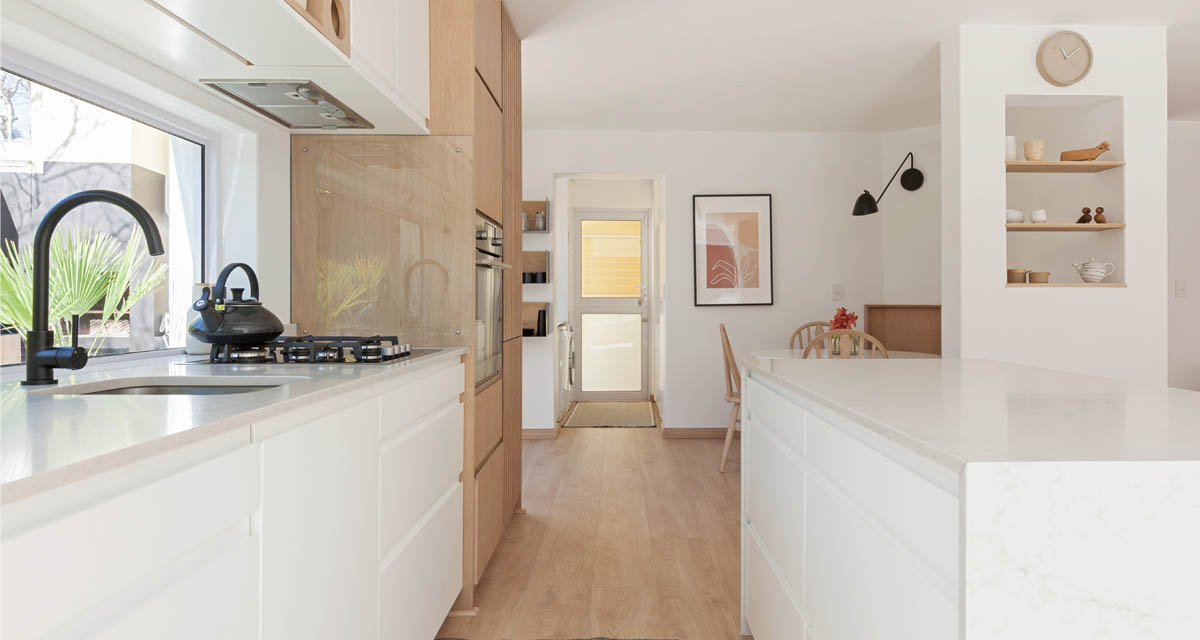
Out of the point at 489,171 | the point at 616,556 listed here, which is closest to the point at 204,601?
the point at 489,171

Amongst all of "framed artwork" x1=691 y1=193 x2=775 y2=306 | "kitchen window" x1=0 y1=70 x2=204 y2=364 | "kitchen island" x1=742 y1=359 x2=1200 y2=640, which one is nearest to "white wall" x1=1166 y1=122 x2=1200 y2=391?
"framed artwork" x1=691 y1=193 x2=775 y2=306

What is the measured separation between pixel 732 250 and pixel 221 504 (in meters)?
5.02

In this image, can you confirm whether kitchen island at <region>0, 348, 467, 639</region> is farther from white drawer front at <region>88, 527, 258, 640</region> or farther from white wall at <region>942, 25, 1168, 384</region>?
white wall at <region>942, 25, 1168, 384</region>

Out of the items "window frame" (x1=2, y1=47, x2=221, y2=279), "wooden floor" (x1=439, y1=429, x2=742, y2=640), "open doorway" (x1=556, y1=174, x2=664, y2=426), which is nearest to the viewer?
"window frame" (x1=2, y1=47, x2=221, y2=279)

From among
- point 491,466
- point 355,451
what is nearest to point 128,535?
point 355,451

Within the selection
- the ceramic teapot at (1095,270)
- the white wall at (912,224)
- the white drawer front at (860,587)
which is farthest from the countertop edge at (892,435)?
the white wall at (912,224)

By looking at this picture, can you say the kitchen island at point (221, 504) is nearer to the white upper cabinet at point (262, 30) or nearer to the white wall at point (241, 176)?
the white wall at point (241, 176)

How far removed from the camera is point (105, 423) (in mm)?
857

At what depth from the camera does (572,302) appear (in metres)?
7.57

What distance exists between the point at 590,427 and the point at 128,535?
5460 mm

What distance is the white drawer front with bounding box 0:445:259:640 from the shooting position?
0.59 metres

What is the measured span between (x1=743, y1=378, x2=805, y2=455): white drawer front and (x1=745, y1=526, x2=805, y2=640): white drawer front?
0.34m

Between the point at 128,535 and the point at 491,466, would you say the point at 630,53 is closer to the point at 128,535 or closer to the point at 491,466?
the point at 491,466

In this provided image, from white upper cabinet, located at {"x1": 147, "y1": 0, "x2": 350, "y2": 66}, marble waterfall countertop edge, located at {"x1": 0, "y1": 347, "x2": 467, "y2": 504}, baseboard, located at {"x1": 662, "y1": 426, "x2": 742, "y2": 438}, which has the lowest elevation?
baseboard, located at {"x1": 662, "y1": 426, "x2": 742, "y2": 438}
